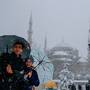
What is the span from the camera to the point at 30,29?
63.6 m

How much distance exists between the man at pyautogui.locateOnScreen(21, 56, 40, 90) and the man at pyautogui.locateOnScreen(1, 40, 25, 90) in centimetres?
7

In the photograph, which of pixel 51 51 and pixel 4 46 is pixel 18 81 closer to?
pixel 4 46

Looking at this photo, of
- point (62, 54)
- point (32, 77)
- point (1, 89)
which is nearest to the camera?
point (1, 89)

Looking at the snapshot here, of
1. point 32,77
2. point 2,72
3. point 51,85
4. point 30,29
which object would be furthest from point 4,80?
point 30,29

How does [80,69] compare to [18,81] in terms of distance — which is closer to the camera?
[18,81]

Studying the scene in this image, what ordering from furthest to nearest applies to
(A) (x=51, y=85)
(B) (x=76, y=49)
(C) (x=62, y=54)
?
→ 1. (B) (x=76, y=49)
2. (C) (x=62, y=54)
3. (A) (x=51, y=85)

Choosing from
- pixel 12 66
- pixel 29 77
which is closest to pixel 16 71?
pixel 12 66

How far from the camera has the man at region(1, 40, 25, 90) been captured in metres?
3.24

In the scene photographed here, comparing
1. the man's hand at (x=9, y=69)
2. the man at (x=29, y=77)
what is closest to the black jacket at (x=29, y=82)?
the man at (x=29, y=77)

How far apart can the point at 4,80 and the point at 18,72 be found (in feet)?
0.44

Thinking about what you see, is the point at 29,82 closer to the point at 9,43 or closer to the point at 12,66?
the point at 12,66

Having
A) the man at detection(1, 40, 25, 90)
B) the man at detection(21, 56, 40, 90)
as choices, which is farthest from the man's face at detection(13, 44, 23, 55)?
the man at detection(21, 56, 40, 90)

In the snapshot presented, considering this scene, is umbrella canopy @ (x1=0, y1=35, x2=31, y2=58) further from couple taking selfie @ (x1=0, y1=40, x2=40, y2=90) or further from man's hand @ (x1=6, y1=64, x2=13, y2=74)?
man's hand @ (x1=6, y1=64, x2=13, y2=74)

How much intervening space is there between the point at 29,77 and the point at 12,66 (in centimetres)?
21
